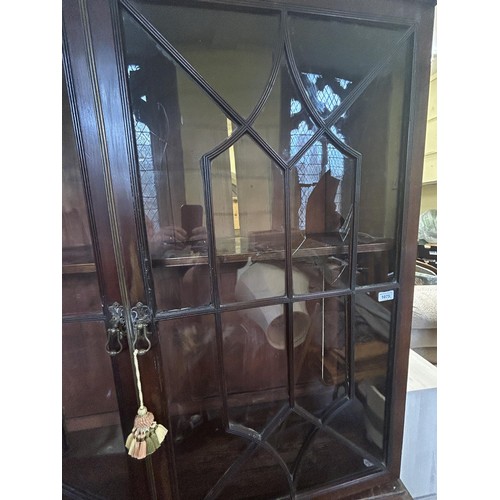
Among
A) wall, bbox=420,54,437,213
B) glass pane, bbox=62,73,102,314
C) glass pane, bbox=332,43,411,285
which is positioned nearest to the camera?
glass pane, bbox=62,73,102,314

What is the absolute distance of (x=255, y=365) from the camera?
26.4 inches

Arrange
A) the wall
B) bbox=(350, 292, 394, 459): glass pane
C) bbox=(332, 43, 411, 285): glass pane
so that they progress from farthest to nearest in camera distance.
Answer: the wall
bbox=(350, 292, 394, 459): glass pane
bbox=(332, 43, 411, 285): glass pane

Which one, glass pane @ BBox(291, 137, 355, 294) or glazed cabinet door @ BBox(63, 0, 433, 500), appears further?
glass pane @ BBox(291, 137, 355, 294)

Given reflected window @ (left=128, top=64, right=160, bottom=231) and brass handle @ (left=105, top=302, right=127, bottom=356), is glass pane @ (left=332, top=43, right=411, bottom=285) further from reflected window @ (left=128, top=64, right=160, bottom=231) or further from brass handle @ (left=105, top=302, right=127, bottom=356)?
brass handle @ (left=105, top=302, right=127, bottom=356)

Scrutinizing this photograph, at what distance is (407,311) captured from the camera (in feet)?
2.15

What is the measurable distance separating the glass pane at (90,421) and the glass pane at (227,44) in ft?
1.74

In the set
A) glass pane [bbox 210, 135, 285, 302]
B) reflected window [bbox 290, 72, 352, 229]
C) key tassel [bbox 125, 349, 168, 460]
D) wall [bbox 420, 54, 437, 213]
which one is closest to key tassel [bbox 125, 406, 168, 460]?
key tassel [bbox 125, 349, 168, 460]

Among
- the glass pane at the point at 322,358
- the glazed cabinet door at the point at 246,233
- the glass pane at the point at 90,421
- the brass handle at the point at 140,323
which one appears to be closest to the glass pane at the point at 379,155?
the glazed cabinet door at the point at 246,233

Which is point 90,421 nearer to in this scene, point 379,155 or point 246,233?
point 246,233

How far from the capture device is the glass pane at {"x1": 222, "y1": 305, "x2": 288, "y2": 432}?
0.63 metres

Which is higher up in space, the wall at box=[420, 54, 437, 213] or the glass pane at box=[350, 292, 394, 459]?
the wall at box=[420, 54, 437, 213]

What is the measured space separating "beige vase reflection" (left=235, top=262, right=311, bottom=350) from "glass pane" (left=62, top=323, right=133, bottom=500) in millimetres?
300
